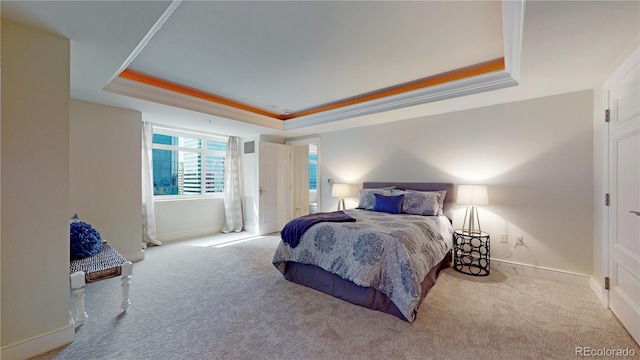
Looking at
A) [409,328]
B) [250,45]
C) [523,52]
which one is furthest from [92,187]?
[523,52]

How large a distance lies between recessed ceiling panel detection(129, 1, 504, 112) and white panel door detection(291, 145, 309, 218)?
2917 millimetres

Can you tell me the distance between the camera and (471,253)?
338 cm

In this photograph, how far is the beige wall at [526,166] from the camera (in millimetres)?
2867

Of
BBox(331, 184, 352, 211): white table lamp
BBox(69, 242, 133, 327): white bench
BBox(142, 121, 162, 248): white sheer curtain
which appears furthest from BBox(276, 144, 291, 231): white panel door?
BBox(69, 242, 133, 327): white bench

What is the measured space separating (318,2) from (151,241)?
4.54m

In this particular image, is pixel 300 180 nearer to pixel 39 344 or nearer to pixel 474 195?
pixel 474 195

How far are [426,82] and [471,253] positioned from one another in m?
2.34

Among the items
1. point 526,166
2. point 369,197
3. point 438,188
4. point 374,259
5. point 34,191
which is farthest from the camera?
point 369,197

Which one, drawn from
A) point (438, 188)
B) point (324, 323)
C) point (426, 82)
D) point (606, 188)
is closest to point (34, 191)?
point (324, 323)

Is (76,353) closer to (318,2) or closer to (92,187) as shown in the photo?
(92,187)

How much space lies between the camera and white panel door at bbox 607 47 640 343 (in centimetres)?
186

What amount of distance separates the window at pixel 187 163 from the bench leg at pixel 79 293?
10.2 feet

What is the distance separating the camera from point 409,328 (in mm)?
1987

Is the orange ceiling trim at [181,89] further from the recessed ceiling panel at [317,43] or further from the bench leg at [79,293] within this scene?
the bench leg at [79,293]
